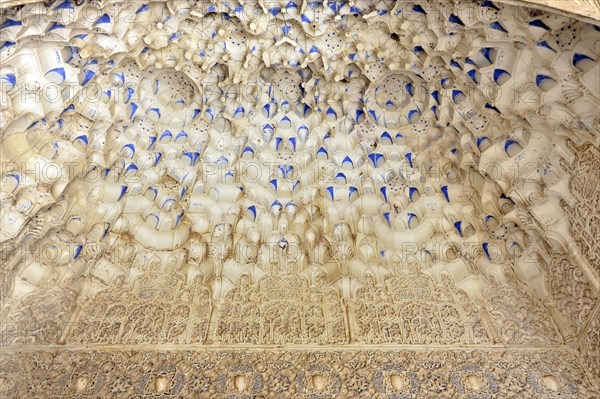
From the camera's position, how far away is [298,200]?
6.12 meters

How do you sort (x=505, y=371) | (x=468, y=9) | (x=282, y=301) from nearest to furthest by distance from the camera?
(x=468, y=9), (x=505, y=371), (x=282, y=301)

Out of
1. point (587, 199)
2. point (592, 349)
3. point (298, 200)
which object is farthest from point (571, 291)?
point (298, 200)

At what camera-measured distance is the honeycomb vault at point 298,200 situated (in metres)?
4.90

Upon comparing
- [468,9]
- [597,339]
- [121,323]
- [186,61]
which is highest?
[468,9]

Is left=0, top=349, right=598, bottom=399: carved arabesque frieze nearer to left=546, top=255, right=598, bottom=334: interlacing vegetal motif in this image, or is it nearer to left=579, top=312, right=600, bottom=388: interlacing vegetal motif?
left=579, top=312, right=600, bottom=388: interlacing vegetal motif

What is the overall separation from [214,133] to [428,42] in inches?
102

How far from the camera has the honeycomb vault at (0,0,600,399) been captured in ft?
16.1

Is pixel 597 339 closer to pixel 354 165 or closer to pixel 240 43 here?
pixel 354 165

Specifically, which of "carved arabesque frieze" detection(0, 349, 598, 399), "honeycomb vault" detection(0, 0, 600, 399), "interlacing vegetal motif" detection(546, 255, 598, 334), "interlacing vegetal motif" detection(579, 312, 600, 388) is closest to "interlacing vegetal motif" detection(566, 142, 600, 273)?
"honeycomb vault" detection(0, 0, 600, 399)

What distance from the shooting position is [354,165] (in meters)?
6.08

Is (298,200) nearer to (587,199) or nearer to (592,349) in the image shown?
(587,199)

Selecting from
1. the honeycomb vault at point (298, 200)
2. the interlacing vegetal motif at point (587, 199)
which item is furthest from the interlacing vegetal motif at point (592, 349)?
the interlacing vegetal motif at point (587, 199)

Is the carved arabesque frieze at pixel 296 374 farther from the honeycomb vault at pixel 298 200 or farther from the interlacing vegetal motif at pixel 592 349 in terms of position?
the interlacing vegetal motif at pixel 592 349

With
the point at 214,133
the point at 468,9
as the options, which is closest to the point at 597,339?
the point at 468,9
